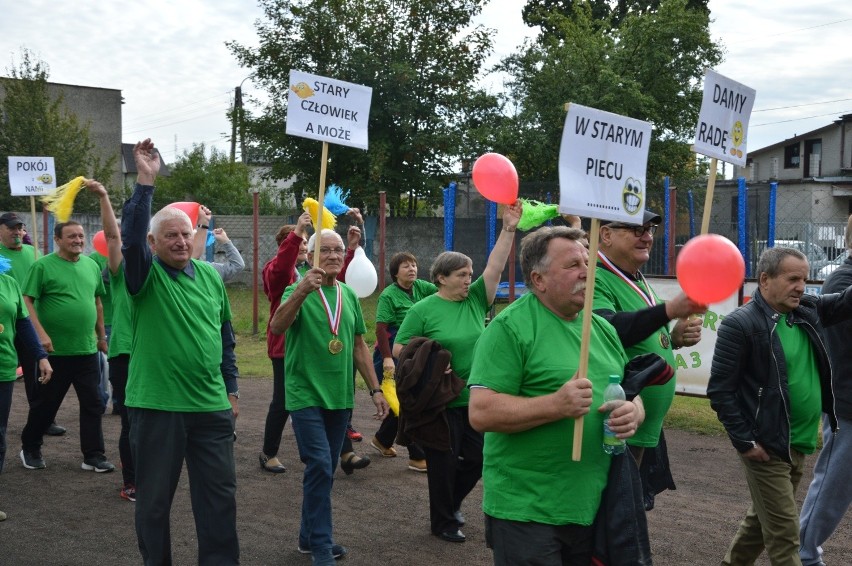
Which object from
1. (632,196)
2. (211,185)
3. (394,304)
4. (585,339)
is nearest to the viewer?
(585,339)

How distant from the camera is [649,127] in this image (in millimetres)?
4156

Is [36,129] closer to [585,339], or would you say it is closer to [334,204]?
[334,204]

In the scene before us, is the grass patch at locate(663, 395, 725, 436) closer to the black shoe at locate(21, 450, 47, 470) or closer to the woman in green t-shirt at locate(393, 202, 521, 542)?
the woman in green t-shirt at locate(393, 202, 521, 542)

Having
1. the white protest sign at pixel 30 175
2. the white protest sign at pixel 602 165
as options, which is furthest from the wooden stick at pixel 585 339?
the white protest sign at pixel 30 175

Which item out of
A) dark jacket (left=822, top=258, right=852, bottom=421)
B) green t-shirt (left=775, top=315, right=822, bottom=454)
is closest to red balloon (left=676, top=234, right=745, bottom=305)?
green t-shirt (left=775, top=315, right=822, bottom=454)

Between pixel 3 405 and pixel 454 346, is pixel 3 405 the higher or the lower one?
the lower one

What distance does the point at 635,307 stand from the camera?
15.5 ft

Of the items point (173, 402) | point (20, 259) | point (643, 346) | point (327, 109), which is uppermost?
point (327, 109)

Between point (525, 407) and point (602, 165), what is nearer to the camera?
point (525, 407)

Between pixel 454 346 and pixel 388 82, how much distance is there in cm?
2291

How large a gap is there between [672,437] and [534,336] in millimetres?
6895

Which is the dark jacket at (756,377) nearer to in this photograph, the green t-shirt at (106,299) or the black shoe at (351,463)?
the black shoe at (351,463)

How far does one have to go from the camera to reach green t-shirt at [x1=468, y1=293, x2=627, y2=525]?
3.61 meters

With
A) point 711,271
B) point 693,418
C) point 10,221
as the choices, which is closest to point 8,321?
point 10,221
